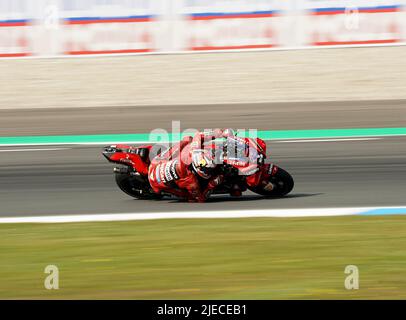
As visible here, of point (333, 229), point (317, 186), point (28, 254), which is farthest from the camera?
point (317, 186)

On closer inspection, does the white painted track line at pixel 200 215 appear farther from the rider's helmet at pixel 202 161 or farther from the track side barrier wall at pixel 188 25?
the track side barrier wall at pixel 188 25

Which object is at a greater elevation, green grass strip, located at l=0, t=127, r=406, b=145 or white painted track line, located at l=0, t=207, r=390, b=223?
green grass strip, located at l=0, t=127, r=406, b=145

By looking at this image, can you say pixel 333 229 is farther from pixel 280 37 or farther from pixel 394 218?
pixel 280 37

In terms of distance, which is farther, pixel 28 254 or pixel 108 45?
pixel 108 45

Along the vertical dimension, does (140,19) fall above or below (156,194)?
above

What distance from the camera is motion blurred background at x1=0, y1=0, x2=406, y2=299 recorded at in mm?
7648

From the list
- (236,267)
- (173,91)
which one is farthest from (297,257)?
(173,91)

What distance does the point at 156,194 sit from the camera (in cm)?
1080

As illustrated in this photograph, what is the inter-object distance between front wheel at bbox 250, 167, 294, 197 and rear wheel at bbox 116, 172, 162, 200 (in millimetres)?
1186

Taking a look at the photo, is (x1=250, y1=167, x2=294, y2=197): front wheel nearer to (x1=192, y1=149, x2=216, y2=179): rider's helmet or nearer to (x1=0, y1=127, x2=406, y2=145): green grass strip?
(x1=192, y1=149, x2=216, y2=179): rider's helmet

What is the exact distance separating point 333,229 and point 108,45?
1063cm

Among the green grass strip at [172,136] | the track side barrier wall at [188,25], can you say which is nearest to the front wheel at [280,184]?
the green grass strip at [172,136]

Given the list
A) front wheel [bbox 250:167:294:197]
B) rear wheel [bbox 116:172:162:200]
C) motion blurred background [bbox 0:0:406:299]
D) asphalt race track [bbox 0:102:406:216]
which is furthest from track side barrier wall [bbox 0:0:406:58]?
front wheel [bbox 250:167:294:197]

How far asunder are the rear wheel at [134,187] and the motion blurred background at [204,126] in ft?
0.39
